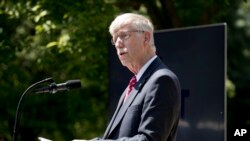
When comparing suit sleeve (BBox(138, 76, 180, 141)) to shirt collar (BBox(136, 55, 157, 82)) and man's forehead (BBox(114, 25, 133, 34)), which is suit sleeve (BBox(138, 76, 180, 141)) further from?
man's forehead (BBox(114, 25, 133, 34))

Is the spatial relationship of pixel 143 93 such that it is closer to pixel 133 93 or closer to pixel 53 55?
pixel 133 93

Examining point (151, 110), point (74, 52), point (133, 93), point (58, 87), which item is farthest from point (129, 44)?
point (74, 52)

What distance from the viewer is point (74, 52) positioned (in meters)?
10.0

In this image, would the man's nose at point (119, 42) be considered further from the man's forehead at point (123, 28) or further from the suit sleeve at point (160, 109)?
the suit sleeve at point (160, 109)

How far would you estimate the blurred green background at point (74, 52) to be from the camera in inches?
390

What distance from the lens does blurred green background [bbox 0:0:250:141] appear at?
9914mm

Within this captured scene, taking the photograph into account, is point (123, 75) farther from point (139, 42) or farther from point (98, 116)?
point (98, 116)

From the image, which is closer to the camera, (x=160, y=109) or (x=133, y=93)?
(x=160, y=109)

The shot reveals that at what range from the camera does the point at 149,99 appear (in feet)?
13.5

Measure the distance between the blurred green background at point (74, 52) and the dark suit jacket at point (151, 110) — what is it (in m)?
5.22

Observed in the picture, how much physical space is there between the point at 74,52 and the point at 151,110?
6.04m

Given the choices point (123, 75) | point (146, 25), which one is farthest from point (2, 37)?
point (146, 25)

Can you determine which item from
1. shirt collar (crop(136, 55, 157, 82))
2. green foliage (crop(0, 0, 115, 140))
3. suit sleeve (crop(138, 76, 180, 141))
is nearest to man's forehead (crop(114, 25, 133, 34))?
shirt collar (crop(136, 55, 157, 82))

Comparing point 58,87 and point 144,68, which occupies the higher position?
point 144,68
